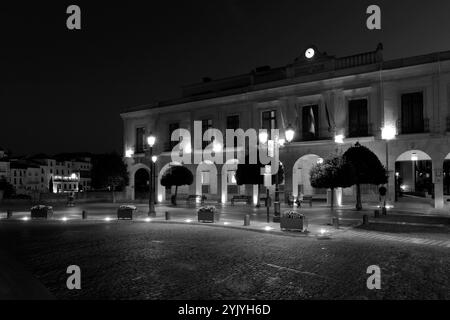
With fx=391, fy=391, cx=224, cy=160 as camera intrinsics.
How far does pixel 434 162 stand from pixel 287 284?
23299mm

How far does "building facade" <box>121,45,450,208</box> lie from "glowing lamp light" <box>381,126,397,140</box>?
0.07 meters

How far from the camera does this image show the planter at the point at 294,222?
1509cm

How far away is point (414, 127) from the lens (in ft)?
91.0

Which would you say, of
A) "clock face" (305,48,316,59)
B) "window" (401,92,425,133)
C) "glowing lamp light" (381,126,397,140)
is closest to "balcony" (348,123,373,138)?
"glowing lamp light" (381,126,397,140)

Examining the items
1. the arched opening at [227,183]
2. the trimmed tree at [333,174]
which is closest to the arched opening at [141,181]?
the arched opening at [227,183]

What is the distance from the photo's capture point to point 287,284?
24.2 feet

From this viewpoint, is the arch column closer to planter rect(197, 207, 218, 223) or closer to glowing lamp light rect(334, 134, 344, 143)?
glowing lamp light rect(334, 134, 344, 143)

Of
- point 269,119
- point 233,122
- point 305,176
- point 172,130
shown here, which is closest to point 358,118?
point 269,119

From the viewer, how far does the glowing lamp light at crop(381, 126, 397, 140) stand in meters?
27.9

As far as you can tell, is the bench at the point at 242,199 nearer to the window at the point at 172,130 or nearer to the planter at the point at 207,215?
the window at the point at 172,130

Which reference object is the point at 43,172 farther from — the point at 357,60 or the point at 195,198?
the point at 357,60

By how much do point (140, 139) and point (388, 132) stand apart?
25.4 meters

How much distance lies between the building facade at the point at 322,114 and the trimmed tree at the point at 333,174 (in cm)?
577
